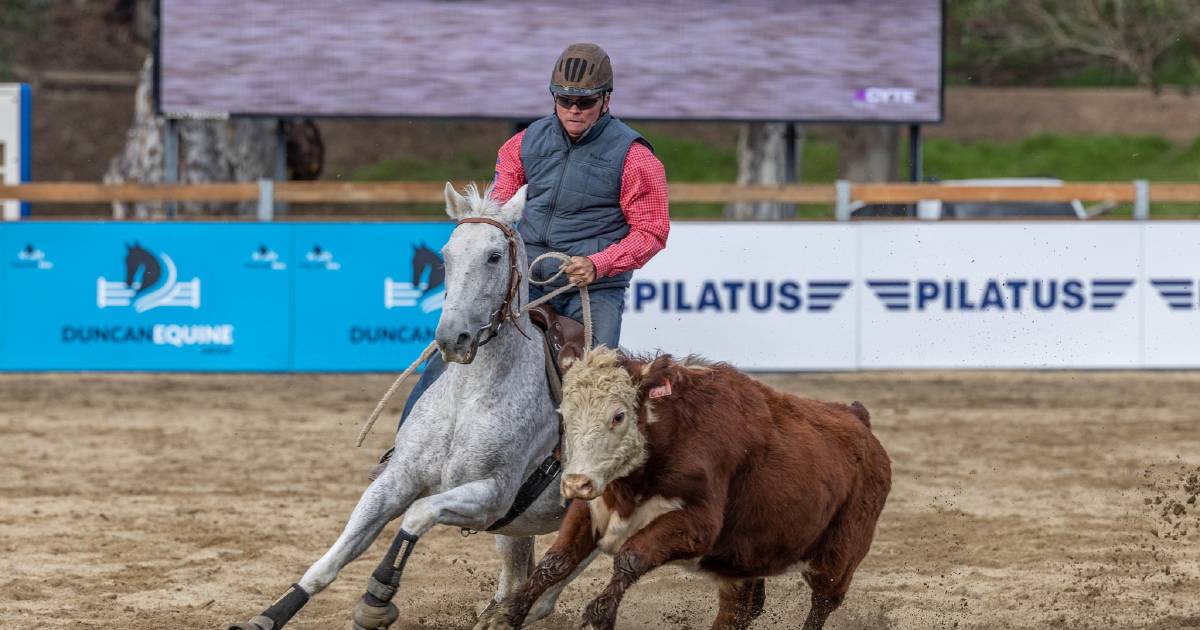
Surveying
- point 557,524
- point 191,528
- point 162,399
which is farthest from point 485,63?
point 557,524

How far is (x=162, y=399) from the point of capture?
13.5 m

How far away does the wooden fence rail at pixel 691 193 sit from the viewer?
590 inches

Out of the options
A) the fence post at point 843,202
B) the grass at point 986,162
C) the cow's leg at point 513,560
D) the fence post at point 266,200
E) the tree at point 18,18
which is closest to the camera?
the cow's leg at point 513,560

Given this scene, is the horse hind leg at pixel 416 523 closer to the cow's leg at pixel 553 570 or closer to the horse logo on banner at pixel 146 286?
the cow's leg at pixel 553 570

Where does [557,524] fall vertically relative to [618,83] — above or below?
below

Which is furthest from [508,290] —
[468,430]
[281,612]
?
[281,612]

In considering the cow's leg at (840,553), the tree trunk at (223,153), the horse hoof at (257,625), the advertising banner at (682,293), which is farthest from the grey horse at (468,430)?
the tree trunk at (223,153)

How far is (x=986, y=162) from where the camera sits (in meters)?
28.9

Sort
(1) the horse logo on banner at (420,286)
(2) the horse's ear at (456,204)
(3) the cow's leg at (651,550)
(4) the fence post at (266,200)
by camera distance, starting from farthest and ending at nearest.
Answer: (4) the fence post at (266,200) < (1) the horse logo on banner at (420,286) < (2) the horse's ear at (456,204) < (3) the cow's leg at (651,550)

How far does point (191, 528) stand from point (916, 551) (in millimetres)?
3728

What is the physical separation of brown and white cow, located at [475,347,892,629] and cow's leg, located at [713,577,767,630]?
0.22 m

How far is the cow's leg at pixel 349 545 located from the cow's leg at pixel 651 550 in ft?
2.97

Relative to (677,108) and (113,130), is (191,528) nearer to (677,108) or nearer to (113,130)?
(677,108)

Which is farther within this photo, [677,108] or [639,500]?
[677,108]
